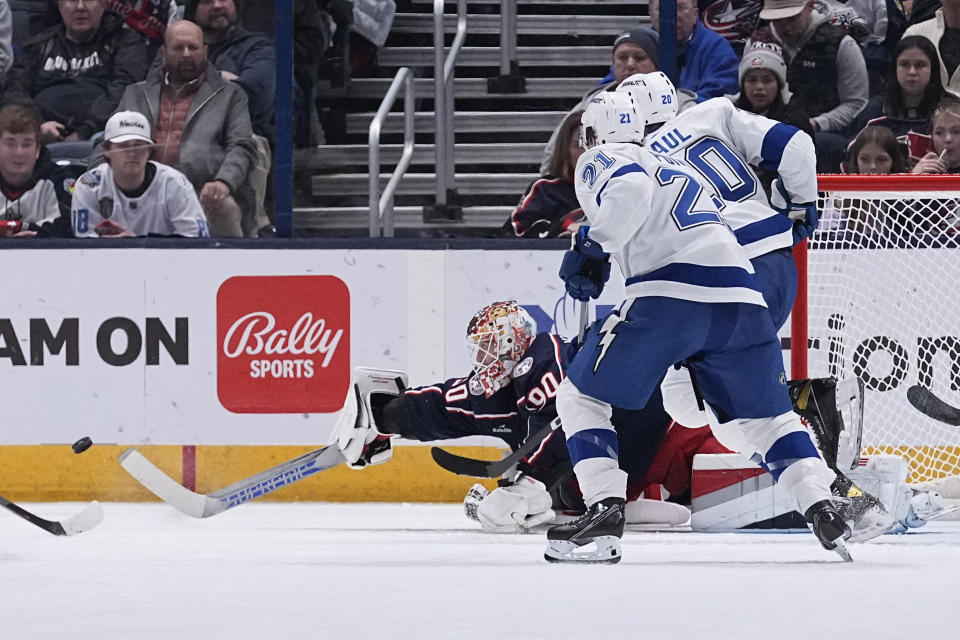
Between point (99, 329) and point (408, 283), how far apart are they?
1043mm

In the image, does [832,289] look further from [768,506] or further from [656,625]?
[656,625]

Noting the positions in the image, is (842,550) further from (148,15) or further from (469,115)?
(148,15)

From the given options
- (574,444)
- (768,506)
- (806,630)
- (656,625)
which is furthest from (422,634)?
(768,506)

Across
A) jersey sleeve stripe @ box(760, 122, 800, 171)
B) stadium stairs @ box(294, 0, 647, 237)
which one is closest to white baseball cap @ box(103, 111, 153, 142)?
stadium stairs @ box(294, 0, 647, 237)

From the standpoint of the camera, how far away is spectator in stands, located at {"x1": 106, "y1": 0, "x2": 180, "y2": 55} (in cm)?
592

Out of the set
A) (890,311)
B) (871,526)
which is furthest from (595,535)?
(890,311)

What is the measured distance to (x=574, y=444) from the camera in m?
3.55

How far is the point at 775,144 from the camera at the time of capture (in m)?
3.81

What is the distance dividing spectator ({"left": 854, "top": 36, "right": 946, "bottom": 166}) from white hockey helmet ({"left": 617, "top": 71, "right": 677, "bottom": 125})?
7.20 feet

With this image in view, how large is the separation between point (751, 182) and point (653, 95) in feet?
1.30

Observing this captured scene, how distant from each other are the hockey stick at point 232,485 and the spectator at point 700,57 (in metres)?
1.92

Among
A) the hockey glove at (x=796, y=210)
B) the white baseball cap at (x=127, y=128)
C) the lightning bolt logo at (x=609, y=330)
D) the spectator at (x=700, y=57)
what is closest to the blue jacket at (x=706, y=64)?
the spectator at (x=700, y=57)

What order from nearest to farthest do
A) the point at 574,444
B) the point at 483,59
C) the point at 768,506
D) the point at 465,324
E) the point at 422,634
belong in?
the point at 422,634
the point at 574,444
the point at 768,506
the point at 465,324
the point at 483,59

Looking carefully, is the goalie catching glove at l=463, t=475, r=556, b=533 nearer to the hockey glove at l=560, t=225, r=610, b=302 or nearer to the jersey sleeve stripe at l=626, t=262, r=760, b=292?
the hockey glove at l=560, t=225, r=610, b=302
